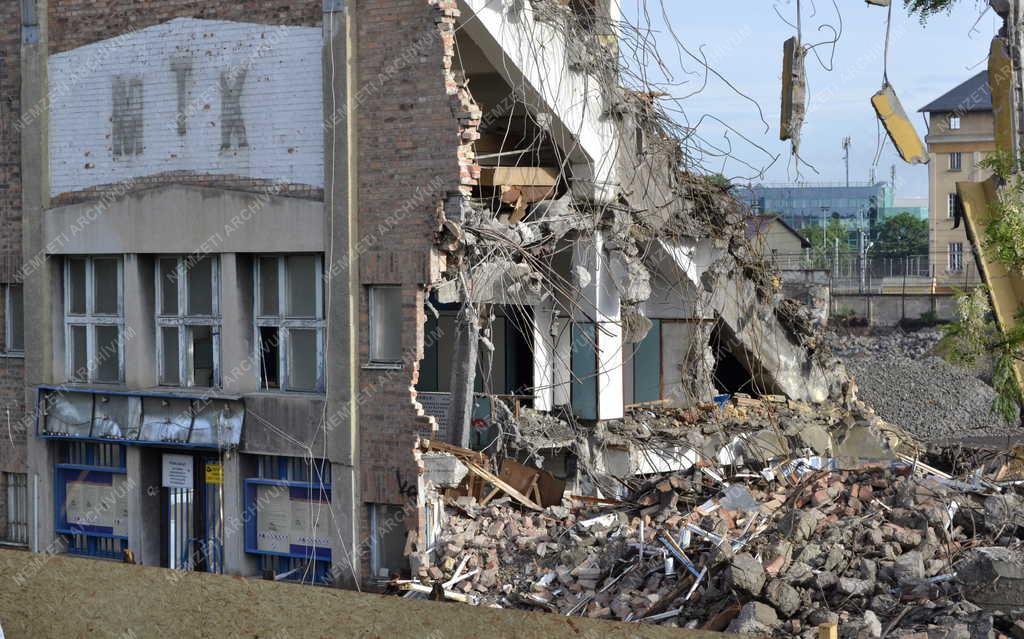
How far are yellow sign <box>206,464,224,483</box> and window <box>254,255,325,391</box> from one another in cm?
125

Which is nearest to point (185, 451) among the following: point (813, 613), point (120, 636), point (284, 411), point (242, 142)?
point (284, 411)

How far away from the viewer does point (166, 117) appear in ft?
50.7

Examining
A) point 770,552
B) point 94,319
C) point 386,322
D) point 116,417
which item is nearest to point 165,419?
point 116,417

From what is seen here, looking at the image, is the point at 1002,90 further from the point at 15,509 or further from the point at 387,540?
the point at 15,509

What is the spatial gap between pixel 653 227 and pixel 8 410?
10.1 meters

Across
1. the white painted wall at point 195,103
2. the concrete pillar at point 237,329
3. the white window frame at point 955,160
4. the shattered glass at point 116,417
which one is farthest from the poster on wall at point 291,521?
the white window frame at point 955,160

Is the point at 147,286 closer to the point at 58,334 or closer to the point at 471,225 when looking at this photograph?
the point at 58,334

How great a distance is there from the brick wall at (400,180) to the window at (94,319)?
415 centimetres

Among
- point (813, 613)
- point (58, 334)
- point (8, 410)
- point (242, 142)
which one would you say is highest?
point (242, 142)

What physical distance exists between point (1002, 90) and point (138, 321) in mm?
11953

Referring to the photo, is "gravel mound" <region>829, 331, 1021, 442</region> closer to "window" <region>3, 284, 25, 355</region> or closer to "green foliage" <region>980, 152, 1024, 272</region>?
"green foliage" <region>980, 152, 1024, 272</region>

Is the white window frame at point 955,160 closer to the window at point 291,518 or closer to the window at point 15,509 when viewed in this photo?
the window at point 291,518

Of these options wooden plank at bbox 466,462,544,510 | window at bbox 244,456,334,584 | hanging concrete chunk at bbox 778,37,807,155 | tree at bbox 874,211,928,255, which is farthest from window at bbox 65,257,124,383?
tree at bbox 874,211,928,255

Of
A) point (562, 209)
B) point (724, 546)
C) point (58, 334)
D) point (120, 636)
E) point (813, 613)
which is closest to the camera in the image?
point (120, 636)
